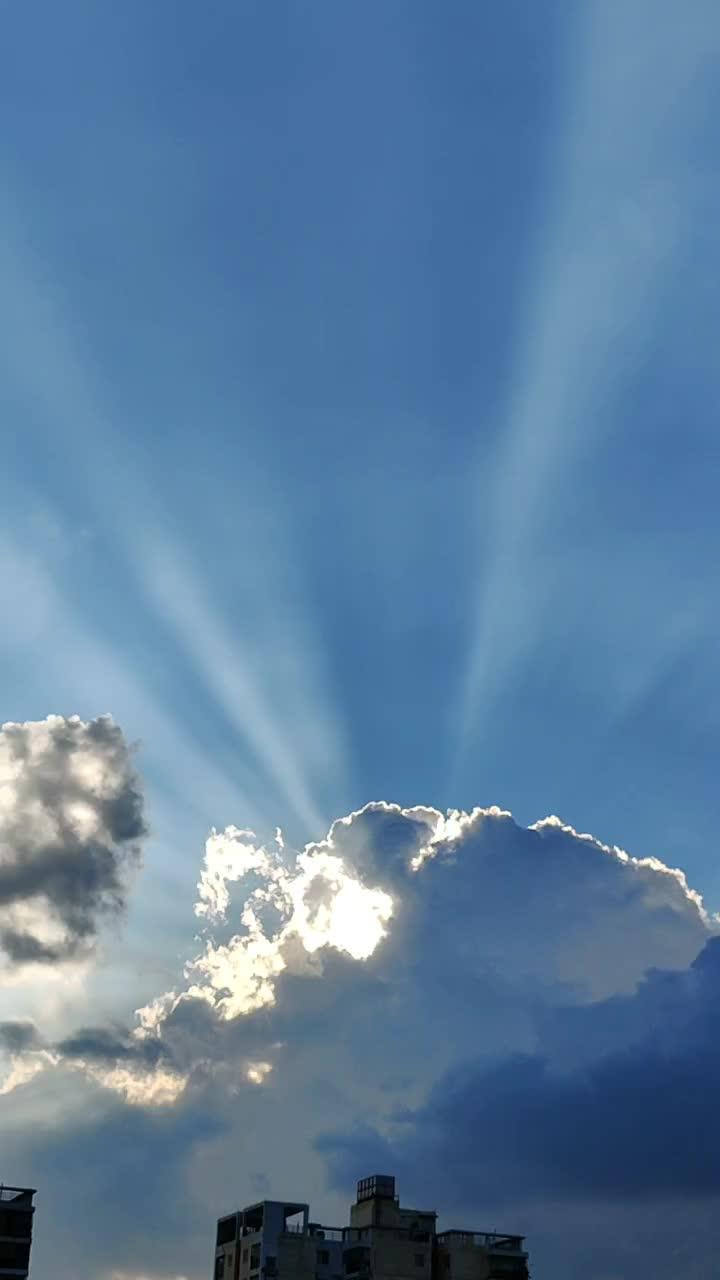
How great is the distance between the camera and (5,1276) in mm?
145375

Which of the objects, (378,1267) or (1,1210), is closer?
(1,1210)

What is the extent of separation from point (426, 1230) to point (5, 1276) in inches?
2130

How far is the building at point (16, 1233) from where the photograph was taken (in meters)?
147

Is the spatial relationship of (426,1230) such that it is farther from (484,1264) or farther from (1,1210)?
(1,1210)

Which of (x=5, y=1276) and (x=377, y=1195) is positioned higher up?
(x=377, y=1195)

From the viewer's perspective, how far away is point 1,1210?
14975cm

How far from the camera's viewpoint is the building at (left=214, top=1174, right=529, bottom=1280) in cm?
16488

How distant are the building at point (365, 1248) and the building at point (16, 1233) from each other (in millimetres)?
29451

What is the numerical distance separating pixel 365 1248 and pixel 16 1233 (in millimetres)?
43515

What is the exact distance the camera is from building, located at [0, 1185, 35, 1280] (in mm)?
146750

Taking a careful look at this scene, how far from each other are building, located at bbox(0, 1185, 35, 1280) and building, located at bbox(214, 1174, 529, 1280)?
29.5 metres

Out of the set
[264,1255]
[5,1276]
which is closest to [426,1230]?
A: [264,1255]

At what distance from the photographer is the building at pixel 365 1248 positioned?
16488 centimetres

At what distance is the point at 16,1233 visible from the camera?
149 metres
